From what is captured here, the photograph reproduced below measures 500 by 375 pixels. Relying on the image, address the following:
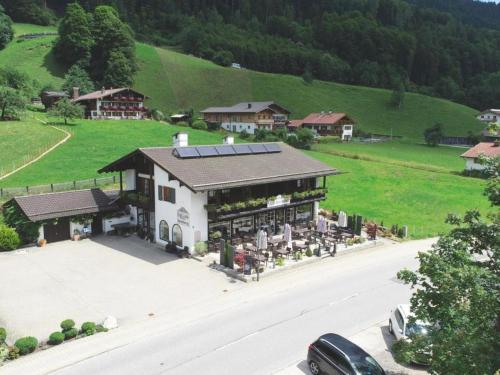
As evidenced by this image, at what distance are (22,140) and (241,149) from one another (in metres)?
33.6

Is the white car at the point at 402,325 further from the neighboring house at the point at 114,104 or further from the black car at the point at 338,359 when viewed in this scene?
the neighboring house at the point at 114,104

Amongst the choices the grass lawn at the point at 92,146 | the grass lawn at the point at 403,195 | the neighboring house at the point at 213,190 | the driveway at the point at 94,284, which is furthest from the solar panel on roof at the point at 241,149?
the grass lawn at the point at 92,146

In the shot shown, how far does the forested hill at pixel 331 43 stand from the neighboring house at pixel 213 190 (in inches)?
3963

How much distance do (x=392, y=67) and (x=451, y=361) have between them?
15834 centimetres

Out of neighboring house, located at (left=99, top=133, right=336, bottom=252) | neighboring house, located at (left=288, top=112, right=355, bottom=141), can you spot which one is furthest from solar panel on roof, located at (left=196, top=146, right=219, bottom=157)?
neighboring house, located at (left=288, top=112, right=355, bottom=141)

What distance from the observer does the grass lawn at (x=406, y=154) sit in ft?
216

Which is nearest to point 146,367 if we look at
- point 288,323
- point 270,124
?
point 288,323

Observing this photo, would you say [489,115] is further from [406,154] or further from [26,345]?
[26,345]

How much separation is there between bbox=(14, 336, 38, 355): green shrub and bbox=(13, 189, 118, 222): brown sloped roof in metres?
15.0

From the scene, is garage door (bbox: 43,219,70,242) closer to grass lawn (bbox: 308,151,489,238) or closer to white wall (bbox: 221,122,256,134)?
grass lawn (bbox: 308,151,489,238)

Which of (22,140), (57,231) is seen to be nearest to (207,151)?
(57,231)

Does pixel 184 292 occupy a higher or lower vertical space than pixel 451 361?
lower

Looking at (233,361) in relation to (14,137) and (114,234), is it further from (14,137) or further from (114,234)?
(14,137)

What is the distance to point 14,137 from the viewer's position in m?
56.5
